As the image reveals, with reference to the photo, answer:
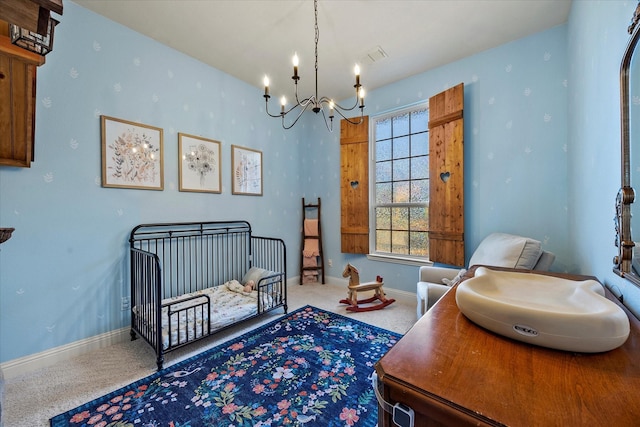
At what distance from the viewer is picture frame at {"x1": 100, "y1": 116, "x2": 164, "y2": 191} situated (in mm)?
2182

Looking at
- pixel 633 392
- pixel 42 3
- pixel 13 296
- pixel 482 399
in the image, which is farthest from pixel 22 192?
pixel 633 392

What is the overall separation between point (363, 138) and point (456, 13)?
160 cm

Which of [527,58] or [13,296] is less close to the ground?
[527,58]

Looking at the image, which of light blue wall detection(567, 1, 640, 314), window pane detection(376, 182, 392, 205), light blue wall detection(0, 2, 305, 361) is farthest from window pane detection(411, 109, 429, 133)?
light blue wall detection(0, 2, 305, 361)

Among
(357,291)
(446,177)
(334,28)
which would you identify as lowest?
(357,291)

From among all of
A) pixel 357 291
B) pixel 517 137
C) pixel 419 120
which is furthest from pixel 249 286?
pixel 517 137

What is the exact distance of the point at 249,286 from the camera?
2822 mm

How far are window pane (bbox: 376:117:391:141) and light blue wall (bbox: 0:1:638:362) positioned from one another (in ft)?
0.91

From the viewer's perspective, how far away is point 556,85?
7.43 feet

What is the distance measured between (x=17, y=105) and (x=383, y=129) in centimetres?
337

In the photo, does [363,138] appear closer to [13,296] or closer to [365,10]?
[365,10]

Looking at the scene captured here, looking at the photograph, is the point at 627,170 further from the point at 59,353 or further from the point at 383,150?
the point at 59,353

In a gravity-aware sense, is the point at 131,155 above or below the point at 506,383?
above

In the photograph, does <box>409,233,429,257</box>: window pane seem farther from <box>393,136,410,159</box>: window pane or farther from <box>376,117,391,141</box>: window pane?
<box>376,117,391,141</box>: window pane
